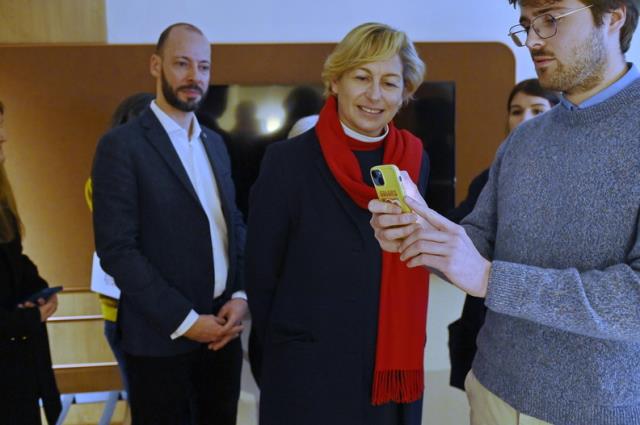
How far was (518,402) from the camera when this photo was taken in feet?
3.60

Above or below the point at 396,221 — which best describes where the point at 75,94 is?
above

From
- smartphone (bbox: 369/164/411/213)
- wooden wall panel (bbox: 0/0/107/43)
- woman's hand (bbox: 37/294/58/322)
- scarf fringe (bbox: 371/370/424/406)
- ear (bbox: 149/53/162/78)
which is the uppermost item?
wooden wall panel (bbox: 0/0/107/43)

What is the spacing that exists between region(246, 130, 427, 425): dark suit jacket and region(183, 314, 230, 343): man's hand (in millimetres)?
368

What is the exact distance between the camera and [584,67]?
3.42 ft

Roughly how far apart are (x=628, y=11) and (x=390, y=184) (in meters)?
0.56

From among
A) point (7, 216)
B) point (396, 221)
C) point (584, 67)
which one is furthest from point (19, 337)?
point (584, 67)

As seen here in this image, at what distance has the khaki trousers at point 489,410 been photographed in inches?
43.7

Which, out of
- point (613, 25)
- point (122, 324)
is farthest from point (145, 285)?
point (613, 25)

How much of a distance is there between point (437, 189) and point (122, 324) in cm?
200

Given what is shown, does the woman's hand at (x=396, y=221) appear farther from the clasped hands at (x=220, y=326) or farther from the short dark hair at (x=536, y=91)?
the short dark hair at (x=536, y=91)

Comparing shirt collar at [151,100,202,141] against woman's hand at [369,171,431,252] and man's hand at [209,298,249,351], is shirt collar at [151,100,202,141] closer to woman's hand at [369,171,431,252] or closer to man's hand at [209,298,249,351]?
man's hand at [209,298,249,351]

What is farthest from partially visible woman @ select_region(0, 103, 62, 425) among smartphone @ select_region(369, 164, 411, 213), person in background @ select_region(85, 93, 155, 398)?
smartphone @ select_region(369, 164, 411, 213)

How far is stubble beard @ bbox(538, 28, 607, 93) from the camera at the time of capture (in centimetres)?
104

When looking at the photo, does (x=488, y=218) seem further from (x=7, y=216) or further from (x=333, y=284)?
(x=7, y=216)
